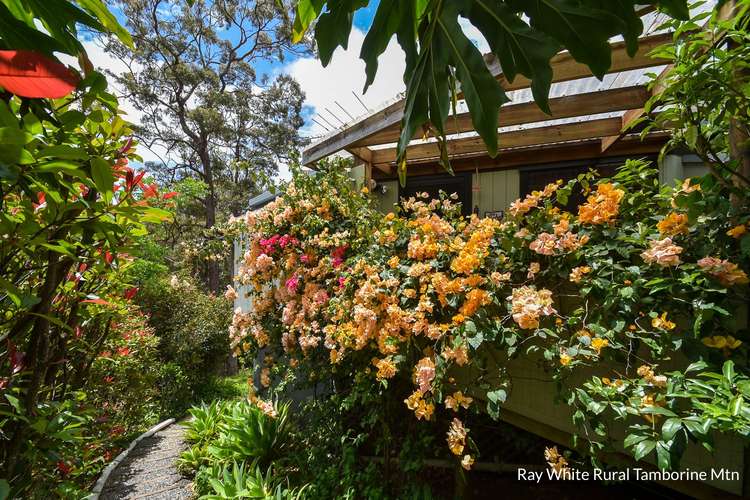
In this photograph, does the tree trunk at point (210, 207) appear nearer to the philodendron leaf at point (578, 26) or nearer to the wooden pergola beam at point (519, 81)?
the wooden pergola beam at point (519, 81)

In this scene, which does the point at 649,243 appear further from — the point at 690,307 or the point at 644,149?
the point at 644,149

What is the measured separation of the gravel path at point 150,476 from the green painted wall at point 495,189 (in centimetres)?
459

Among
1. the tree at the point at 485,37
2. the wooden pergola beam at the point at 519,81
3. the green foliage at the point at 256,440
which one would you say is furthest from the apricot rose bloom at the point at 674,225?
the green foliage at the point at 256,440

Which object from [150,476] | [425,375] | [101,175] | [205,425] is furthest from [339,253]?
[150,476]

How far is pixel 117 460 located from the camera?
3.77 m

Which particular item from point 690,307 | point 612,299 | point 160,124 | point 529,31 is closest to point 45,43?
point 529,31

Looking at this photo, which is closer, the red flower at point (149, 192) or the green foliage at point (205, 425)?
the red flower at point (149, 192)

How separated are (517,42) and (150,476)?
4.65 m

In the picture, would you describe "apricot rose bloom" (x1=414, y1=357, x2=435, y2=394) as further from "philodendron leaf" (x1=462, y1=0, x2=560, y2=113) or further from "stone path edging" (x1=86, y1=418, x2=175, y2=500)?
"stone path edging" (x1=86, y1=418, x2=175, y2=500)

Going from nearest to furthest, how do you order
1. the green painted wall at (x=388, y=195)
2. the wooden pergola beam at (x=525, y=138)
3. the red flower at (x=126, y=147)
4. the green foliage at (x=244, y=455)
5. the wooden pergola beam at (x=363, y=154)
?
1. the red flower at (x=126, y=147)
2. the green foliage at (x=244, y=455)
3. the wooden pergola beam at (x=525, y=138)
4. the wooden pergola beam at (x=363, y=154)
5. the green painted wall at (x=388, y=195)

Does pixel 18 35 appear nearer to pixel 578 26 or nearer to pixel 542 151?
pixel 578 26

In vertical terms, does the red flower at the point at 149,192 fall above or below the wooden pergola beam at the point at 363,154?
below

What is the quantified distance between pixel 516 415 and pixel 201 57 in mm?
16212

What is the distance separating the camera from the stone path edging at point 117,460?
313 centimetres
